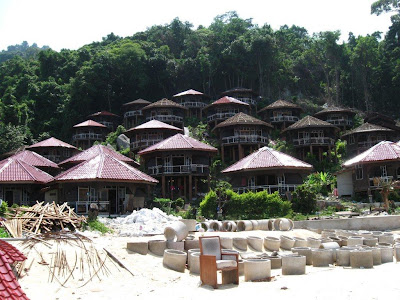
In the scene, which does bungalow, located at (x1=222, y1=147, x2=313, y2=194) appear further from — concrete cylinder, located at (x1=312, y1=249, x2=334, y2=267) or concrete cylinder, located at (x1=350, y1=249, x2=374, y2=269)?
concrete cylinder, located at (x1=350, y1=249, x2=374, y2=269)

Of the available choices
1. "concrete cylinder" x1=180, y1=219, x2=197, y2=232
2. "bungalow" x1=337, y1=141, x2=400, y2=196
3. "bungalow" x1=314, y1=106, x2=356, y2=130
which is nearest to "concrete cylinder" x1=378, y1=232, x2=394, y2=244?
"concrete cylinder" x1=180, y1=219, x2=197, y2=232

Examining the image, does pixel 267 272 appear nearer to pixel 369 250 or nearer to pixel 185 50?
pixel 369 250

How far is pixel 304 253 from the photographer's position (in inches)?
649

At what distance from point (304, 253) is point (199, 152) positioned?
82.5ft

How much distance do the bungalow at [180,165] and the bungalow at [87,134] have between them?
17755 mm

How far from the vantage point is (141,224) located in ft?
76.0

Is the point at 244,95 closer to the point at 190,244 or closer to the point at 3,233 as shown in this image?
the point at 190,244

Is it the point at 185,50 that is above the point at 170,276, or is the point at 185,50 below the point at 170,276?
above

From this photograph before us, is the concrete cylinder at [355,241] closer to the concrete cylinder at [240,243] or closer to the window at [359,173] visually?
the concrete cylinder at [240,243]

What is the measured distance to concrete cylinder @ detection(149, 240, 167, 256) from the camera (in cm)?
1595

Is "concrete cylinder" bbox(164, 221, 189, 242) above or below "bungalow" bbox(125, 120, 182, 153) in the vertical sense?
below

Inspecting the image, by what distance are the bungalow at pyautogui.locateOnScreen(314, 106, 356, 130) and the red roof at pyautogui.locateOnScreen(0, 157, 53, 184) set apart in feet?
115

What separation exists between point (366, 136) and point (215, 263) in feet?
140

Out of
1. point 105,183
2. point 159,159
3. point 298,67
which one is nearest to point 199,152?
point 159,159
